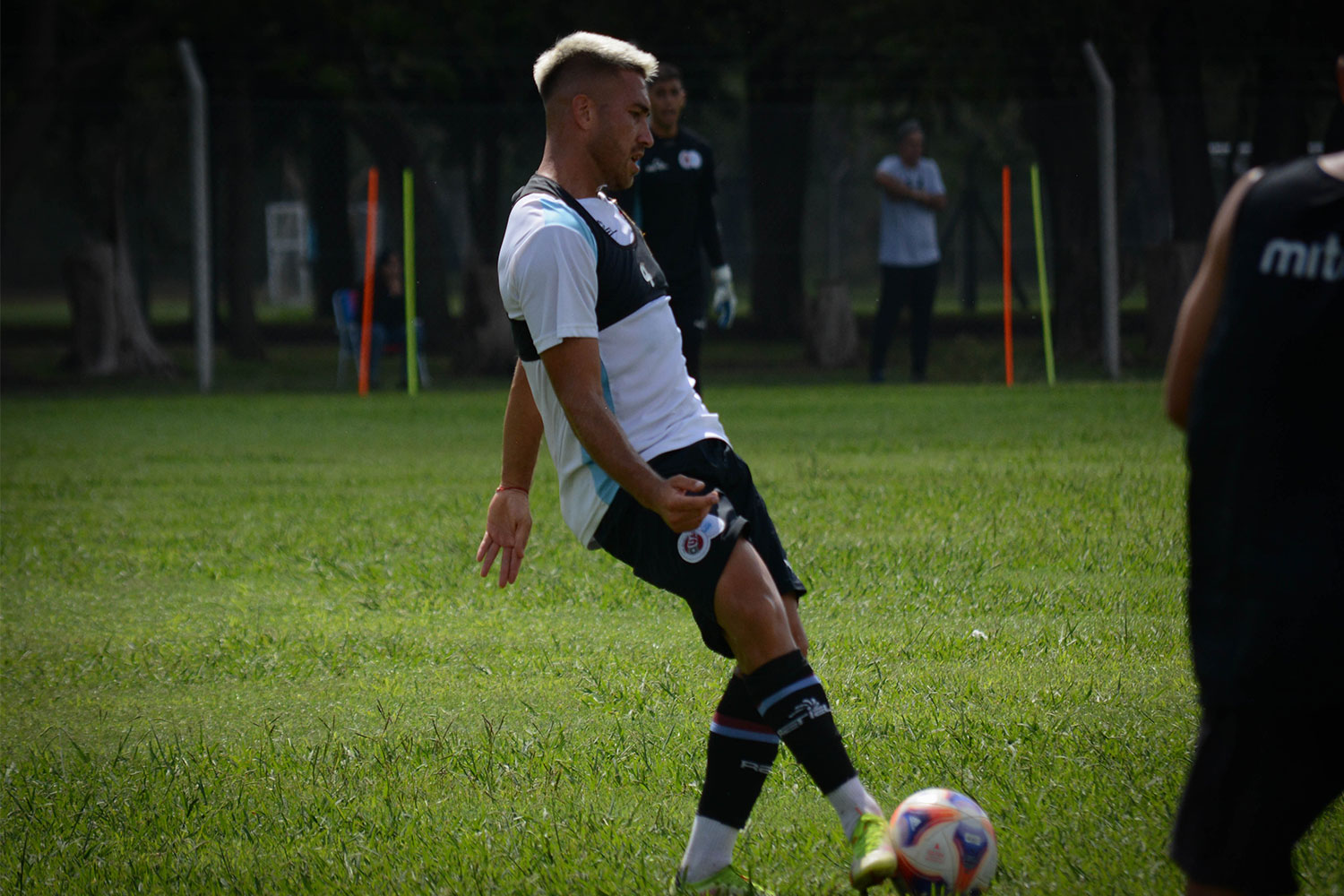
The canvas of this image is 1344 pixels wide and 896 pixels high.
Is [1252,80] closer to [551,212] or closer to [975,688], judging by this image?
[975,688]

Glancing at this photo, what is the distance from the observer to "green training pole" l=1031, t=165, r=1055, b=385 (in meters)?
18.2

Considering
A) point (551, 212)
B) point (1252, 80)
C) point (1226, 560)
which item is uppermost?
point (1252, 80)

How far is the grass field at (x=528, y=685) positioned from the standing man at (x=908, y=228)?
669cm

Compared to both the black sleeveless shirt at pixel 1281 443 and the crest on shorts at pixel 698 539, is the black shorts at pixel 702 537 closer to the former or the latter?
the crest on shorts at pixel 698 539

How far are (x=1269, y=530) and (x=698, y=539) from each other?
1283 millimetres

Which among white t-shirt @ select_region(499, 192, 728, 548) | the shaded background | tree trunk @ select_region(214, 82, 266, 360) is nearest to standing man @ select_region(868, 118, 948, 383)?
the shaded background

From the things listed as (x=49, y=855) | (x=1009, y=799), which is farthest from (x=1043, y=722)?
(x=49, y=855)

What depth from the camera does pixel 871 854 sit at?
3119mm

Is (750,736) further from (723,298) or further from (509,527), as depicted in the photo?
(723,298)

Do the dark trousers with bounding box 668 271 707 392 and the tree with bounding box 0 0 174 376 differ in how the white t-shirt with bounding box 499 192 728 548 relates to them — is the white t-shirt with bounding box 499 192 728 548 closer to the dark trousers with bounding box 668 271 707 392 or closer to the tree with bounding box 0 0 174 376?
the dark trousers with bounding box 668 271 707 392

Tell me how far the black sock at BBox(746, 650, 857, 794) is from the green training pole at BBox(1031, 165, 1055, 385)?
14.9 meters

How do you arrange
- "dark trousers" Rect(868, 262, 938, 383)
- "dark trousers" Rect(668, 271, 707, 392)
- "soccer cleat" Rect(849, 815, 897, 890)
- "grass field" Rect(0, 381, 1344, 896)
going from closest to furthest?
"soccer cleat" Rect(849, 815, 897, 890), "grass field" Rect(0, 381, 1344, 896), "dark trousers" Rect(668, 271, 707, 392), "dark trousers" Rect(868, 262, 938, 383)

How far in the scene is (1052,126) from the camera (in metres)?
19.4

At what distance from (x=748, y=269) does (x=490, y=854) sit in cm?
1820
